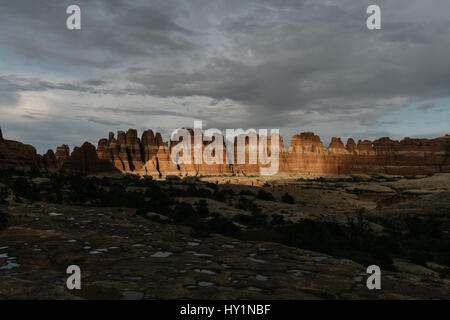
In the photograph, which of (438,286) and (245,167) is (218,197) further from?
(245,167)

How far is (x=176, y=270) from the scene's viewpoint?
20.5 ft

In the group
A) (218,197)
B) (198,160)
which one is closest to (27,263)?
(218,197)

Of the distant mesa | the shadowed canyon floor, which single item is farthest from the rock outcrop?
the distant mesa

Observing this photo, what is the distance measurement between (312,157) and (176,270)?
510 feet

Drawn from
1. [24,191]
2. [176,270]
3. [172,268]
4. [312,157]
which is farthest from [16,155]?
[312,157]

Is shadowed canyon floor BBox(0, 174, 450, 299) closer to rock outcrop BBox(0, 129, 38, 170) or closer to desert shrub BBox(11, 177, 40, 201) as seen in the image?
desert shrub BBox(11, 177, 40, 201)

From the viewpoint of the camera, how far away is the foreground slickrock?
193 inches

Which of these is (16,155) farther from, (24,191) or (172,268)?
(172,268)

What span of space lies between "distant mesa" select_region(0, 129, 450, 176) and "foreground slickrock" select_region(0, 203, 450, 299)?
12846 centimetres

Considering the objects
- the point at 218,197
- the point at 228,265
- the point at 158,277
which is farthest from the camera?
the point at 218,197

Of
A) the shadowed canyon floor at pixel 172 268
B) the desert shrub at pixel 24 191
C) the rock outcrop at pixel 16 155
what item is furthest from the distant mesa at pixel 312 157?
the shadowed canyon floor at pixel 172 268

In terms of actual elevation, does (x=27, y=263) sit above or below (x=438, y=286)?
above
